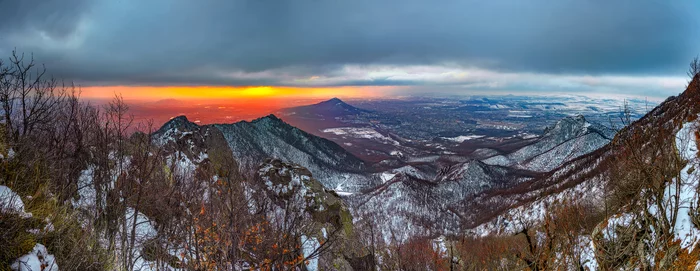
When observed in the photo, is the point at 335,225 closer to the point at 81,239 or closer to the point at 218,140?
the point at 218,140

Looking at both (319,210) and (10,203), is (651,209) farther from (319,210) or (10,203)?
(319,210)

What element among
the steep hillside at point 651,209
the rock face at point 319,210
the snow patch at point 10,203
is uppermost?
the snow patch at point 10,203

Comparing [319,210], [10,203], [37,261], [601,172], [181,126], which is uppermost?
[10,203]

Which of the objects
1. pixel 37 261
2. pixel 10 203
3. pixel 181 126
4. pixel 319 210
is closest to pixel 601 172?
pixel 319 210

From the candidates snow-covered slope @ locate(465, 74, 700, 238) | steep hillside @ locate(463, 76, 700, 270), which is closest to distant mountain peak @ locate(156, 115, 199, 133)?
steep hillside @ locate(463, 76, 700, 270)

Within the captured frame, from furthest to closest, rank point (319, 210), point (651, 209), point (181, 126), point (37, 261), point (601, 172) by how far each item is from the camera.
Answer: point (601, 172), point (181, 126), point (319, 210), point (651, 209), point (37, 261)

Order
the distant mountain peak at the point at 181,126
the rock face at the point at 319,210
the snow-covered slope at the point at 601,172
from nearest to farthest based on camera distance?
the snow-covered slope at the point at 601,172 < the rock face at the point at 319,210 < the distant mountain peak at the point at 181,126

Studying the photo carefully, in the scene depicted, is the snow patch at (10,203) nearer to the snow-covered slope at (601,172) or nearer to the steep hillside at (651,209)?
the steep hillside at (651,209)

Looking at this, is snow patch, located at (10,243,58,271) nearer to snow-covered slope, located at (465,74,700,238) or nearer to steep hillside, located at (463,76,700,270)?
steep hillside, located at (463,76,700,270)

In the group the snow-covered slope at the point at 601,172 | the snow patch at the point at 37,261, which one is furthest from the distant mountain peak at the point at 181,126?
the snow-covered slope at the point at 601,172
